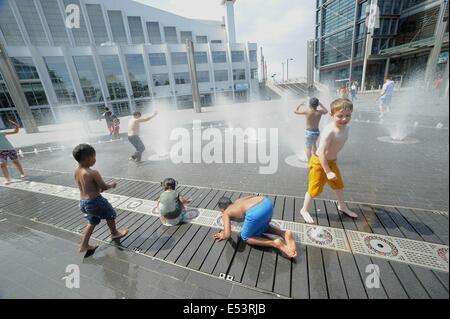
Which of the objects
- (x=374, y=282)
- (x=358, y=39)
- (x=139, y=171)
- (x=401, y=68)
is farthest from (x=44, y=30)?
(x=401, y=68)

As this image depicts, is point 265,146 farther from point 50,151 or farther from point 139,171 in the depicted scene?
point 50,151

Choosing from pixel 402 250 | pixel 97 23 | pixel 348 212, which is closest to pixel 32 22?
pixel 97 23

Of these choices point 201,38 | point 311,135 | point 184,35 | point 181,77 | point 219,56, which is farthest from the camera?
point 201,38

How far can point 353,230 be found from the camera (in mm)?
2979

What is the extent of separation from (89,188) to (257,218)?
2.30 metres

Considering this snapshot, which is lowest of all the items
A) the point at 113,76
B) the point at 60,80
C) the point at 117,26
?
the point at 60,80

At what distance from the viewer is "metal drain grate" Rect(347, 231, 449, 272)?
2.37 meters

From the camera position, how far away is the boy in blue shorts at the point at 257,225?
2557 millimetres

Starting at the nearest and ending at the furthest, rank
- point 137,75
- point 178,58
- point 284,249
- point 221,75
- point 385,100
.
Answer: point 284,249 → point 385,100 → point 137,75 → point 178,58 → point 221,75

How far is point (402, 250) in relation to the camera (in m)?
2.55

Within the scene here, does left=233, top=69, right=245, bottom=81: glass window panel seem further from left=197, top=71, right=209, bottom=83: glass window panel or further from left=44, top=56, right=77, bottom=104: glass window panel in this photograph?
left=44, top=56, right=77, bottom=104: glass window panel

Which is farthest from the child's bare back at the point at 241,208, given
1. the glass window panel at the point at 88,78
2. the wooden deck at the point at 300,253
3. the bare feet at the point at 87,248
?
the glass window panel at the point at 88,78

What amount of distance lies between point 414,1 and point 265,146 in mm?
41472

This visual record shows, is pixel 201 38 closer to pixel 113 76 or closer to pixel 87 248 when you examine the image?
pixel 113 76
